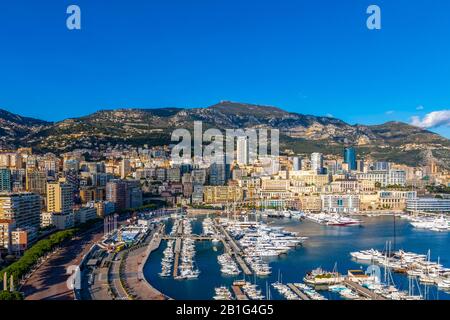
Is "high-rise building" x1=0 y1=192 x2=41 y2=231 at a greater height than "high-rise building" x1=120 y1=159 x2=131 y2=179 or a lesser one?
lesser

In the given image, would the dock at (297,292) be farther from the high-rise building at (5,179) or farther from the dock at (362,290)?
the high-rise building at (5,179)

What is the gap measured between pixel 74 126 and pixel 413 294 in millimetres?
26595

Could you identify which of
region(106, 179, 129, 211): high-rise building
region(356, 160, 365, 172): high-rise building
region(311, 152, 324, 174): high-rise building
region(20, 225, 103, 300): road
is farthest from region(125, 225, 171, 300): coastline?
region(356, 160, 365, 172): high-rise building

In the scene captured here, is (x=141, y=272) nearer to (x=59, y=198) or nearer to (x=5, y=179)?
(x=59, y=198)

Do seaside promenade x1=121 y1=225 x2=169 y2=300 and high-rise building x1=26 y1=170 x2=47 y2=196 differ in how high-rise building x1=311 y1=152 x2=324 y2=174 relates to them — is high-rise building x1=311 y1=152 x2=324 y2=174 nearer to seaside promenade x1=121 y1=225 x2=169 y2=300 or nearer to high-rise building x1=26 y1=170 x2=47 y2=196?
high-rise building x1=26 y1=170 x2=47 y2=196

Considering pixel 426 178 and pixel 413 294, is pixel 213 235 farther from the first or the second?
pixel 426 178

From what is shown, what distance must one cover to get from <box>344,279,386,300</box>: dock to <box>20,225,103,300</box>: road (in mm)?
3121

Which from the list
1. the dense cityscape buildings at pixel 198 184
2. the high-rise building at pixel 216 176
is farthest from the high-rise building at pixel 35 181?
the high-rise building at pixel 216 176

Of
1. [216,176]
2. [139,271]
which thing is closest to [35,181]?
[216,176]

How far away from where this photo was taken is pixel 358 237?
11156 millimetres

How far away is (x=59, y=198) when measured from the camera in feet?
38.8

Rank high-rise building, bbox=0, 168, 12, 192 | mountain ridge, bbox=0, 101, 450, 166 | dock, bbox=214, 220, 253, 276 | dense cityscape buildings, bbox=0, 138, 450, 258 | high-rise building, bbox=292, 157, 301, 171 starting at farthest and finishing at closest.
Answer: mountain ridge, bbox=0, 101, 450, 166
high-rise building, bbox=292, 157, 301, 171
high-rise building, bbox=0, 168, 12, 192
dense cityscape buildings, bbox=0, 138, 450, 258
dock, bbox=214, 220, 253, 276

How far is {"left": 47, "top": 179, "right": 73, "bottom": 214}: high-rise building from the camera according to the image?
464 inches
